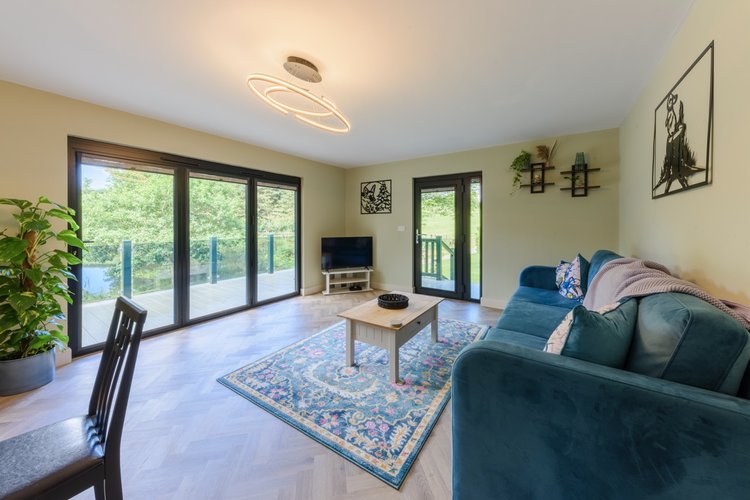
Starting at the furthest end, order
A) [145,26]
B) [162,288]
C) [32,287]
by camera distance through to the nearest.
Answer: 1. [162,288]
2. [32,287]
3. [145,26]

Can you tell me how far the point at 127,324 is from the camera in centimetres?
108

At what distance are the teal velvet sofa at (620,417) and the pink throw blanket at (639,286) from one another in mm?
92

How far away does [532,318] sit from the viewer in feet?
7.11

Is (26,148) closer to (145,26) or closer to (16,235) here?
(16,235)

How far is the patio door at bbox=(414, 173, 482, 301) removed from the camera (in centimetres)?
432

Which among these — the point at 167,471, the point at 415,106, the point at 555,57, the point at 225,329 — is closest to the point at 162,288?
the point at 225,329

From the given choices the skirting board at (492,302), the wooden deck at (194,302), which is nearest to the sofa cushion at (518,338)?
the skirting board at (492,302)

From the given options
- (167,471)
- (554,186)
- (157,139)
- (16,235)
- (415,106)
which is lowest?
(167,471)

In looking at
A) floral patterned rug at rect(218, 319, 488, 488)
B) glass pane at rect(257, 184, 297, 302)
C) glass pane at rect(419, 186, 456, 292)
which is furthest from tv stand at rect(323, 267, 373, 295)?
floral patterned rug at rect(218, 319, 488, 488)

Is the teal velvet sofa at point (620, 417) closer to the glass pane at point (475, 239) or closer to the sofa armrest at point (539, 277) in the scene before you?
the sofa armrest at point (539, 277)

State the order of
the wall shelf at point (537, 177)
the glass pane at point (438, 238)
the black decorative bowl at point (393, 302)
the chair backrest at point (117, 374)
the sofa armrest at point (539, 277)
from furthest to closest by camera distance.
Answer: the glass pane at point (438, 238)
the wall shelf at point (537, 177)
the sofa armrest at point (539, 277)
the black decorative bowl at point (393, 302)
the chair backrest at point (117, 374)

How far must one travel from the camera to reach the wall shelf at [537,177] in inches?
143

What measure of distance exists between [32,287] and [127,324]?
6.25 ft

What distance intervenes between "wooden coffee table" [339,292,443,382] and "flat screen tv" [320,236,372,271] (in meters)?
2.45
